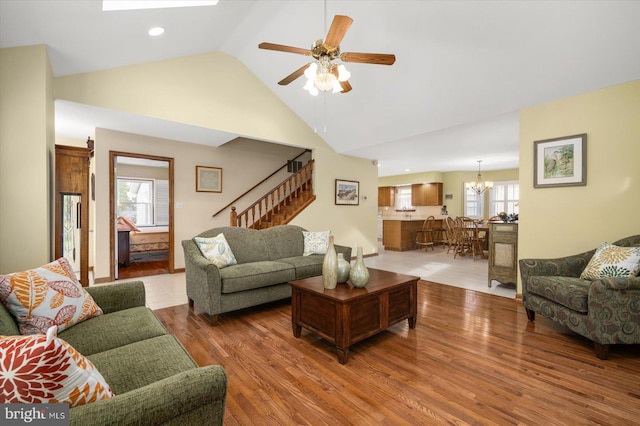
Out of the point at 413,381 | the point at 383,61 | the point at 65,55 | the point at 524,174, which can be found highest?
the point at 65,55

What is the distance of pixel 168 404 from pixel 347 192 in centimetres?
613

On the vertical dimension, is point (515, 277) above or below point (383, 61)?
below

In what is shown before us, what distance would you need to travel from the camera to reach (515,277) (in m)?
4.11

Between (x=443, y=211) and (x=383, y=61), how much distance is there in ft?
26.6

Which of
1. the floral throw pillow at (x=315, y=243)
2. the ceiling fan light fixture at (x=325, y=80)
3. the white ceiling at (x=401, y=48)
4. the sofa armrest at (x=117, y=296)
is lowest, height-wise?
the sofa armrest at (x=117, y=296)

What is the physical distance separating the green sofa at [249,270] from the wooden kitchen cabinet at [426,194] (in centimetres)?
689

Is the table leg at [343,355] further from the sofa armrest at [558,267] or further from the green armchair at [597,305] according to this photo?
the sofa armrest at [558,267]

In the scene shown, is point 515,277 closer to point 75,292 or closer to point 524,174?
point 524,174

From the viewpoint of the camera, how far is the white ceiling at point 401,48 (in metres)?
2.63

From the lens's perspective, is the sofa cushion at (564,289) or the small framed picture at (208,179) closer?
the sofa cushion at (564,289)

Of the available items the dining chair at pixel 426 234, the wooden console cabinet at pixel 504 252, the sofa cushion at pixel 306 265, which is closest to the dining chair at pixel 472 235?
the dining chair at pixel 426 234

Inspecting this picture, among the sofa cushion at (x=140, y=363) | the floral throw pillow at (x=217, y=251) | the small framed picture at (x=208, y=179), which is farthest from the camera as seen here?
the small framed picture at (x=208, y=179)

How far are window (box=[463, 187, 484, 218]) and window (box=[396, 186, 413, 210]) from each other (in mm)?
1877

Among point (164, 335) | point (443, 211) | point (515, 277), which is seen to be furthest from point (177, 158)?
point (443, 211)
